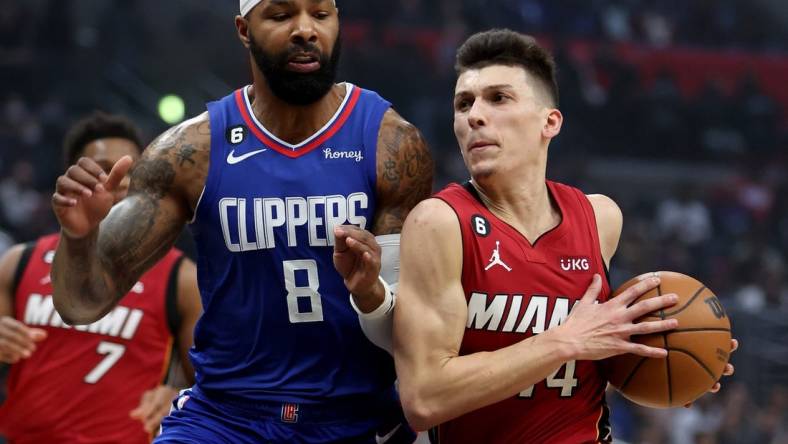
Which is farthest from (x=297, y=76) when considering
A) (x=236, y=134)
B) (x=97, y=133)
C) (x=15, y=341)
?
(x=97, y=133)

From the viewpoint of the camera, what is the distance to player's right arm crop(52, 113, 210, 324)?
3.99 metres

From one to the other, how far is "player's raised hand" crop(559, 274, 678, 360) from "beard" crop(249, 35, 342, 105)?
115 centimetres

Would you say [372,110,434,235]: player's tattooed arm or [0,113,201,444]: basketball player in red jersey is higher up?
[372,110,434,235]: player's tattooed arm

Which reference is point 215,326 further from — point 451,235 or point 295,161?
point 451,235

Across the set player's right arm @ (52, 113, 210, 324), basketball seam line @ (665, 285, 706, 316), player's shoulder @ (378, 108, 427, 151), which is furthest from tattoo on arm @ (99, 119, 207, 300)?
basketball seam line @ (665, 285, 706, 316)

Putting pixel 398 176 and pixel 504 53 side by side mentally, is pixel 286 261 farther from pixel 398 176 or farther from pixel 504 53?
pixel 504 53

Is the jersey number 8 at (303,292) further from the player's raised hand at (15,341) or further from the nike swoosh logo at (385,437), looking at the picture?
the player's raised hand at (15,341)

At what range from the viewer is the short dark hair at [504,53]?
411cm

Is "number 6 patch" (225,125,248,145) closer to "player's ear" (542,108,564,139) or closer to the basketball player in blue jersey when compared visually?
the basketball player in blue jersey

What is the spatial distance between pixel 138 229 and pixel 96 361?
177cm

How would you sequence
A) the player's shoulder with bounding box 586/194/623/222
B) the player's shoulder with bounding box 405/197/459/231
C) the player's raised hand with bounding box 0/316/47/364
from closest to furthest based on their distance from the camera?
the player's shoulder with bounding box 405/197/459/231 < the player's shoulder with bounding box 586/194/623/222 < the player's raised hand with bounding box 0/316/47/364

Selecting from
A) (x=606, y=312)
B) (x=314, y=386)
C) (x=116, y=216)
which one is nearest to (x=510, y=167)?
(x=606, y=312)

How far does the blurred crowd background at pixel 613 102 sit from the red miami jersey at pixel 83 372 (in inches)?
268

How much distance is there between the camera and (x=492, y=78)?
406cm
